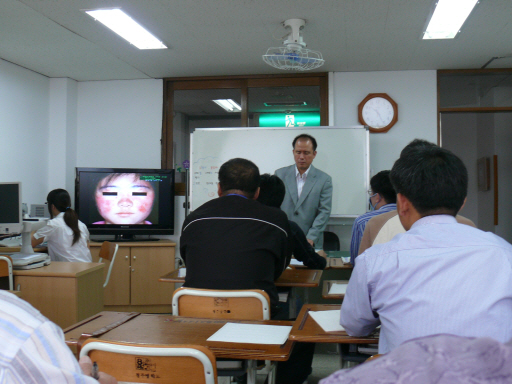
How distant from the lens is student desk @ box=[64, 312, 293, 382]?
1.43 m

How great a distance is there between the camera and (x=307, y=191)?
4926mm

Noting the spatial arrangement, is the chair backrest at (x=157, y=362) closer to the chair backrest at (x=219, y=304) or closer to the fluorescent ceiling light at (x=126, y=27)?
the chair backrest at (x=219, y=304)

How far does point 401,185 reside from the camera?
1.46 metres

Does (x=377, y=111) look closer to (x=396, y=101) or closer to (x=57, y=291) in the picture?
(x=396, y=101)

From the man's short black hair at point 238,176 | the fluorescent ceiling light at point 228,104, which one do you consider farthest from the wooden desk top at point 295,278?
the fluorescent ceiling light at point 228,104

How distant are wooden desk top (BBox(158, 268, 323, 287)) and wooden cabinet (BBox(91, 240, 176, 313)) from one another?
105 inches

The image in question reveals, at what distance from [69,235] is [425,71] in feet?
14.2

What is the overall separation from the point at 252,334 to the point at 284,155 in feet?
13.4

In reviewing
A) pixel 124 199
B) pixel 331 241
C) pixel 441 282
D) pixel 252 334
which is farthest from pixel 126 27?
pixel 441 282

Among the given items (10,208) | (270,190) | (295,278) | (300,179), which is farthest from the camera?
(300,179)

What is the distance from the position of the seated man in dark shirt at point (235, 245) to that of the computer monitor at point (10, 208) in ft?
6.21

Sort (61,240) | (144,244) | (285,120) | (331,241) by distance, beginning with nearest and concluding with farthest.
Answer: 1. (61,240)
2. (331,241)
3. (144,244)
4. (285,120)

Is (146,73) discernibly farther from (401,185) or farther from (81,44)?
(401,185)

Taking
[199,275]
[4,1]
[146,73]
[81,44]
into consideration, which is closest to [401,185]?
[199,275]
